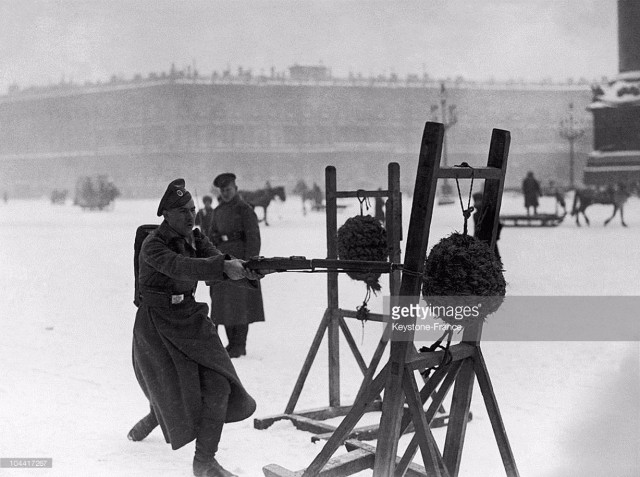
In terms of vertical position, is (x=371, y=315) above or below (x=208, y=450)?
above

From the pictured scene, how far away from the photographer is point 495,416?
284 centimetres

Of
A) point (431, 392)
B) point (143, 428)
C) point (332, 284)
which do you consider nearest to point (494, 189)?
point (431, 392)

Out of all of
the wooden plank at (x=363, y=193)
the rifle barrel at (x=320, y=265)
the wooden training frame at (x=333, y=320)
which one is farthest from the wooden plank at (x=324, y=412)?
the rifle barrel at (x=320, y=265)

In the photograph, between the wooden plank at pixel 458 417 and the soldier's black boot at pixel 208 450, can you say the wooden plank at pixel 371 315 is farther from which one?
the wooden plank at pixel 458 417

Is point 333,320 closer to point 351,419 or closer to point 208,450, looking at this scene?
point 208,450

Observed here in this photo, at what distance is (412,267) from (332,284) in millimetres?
1765

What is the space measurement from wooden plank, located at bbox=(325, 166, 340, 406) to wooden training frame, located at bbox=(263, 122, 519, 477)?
1.34 meters

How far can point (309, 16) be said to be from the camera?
105 feet

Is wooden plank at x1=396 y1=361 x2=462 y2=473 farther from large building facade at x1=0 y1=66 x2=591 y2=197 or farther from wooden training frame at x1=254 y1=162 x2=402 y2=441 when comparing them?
large building facade at x1=0 y1=66 x2=591 y2=197

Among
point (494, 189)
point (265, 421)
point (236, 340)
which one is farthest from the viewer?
point (236, 340)

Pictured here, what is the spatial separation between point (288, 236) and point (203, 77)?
111 feet

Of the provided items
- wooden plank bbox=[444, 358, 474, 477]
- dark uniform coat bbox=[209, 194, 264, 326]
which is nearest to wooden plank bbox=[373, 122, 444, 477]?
wooden plank bbox=[444, 358, 474, 477]

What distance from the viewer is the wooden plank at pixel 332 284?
172 inches

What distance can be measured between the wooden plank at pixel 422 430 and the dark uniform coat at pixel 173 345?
3.57ft
